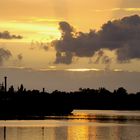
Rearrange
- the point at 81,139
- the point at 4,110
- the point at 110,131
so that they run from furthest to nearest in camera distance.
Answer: the point at 4,110 → the point at 110,131 → the point at 81,139

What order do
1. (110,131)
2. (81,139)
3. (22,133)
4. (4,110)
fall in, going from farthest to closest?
(4,110)
(110,131)
(22,133)
(81,139)

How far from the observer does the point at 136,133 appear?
120 m

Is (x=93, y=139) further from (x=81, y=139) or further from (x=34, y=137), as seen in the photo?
(x=34, y=137)

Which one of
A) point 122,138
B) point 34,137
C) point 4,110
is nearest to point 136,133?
point 122,138

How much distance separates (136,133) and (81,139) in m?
18.9

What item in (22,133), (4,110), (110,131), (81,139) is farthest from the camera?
(4,110)

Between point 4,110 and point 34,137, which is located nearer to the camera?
point 34,137

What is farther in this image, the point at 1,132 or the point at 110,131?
the point at 110,131

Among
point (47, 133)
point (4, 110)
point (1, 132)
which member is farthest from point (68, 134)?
point (4, 110)

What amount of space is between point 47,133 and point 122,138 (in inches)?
630

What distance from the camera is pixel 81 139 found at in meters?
104

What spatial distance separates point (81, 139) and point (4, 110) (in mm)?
97828

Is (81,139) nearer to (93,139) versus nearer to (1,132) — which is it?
(93,139)

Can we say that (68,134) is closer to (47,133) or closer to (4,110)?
(47,133)
